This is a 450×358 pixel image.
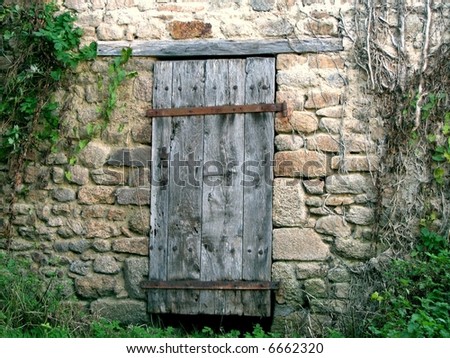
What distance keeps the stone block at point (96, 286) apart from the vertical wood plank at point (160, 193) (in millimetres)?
307

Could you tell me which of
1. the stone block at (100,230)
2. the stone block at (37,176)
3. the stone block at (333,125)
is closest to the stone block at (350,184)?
the stone block at (333,125)

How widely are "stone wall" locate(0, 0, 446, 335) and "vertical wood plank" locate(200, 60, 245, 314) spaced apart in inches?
10.7

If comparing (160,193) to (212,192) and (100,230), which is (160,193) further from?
(100,230)

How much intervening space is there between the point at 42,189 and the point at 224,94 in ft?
5.13

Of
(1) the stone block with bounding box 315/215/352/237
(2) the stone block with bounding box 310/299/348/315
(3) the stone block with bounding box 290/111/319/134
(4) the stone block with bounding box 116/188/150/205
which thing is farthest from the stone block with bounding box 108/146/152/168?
(2) the stone block with bounding box 310/299/348/315

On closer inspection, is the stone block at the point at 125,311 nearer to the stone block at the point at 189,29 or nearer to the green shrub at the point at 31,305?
the green shrub at the point at 31,305

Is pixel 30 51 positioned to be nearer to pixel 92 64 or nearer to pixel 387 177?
pixel 92 64

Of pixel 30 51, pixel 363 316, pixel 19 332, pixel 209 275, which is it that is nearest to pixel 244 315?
pixel 209 275

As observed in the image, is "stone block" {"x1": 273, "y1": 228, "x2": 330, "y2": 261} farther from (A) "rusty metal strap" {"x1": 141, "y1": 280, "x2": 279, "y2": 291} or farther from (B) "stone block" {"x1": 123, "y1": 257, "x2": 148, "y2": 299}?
(B) "stone block" {"x1": 123, "y1": 257, "x2": 148, "y2": 299}

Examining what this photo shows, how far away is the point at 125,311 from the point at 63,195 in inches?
38.9

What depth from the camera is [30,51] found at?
5680 mm

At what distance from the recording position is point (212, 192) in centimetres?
542

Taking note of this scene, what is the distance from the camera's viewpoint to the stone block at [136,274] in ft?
18.0

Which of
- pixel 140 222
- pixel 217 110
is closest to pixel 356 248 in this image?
pixel 217 110
